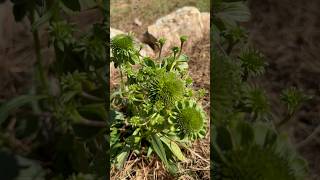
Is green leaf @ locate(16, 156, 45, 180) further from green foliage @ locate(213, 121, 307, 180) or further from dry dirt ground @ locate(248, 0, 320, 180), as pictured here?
dry dirt ground @ locate(248, 0, 320, 180)

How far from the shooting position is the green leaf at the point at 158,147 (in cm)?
210

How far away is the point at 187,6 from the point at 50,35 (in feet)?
4.50

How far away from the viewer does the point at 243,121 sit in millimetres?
1954

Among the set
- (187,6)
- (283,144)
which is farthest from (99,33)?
(187,6)

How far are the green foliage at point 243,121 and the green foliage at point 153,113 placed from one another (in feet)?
0.34

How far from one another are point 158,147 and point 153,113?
126 millimetres

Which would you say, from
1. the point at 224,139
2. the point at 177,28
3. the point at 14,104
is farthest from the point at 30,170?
the point at 177,28

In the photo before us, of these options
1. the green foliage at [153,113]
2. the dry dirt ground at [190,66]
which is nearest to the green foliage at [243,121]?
the green foliage at [153,113]

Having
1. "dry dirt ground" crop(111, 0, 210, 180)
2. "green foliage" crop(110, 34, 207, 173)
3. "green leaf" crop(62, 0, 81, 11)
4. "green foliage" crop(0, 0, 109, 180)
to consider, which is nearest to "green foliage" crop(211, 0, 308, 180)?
"green foliage" crop(110, 34, 207, 173)

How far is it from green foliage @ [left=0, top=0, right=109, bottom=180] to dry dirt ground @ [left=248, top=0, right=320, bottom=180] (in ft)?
2.31

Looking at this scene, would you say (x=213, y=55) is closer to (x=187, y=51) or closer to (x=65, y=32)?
(x=65, y=32)

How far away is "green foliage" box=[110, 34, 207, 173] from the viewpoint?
6.70ft

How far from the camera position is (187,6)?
3.14 metres

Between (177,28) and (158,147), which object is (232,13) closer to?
(158,147)
